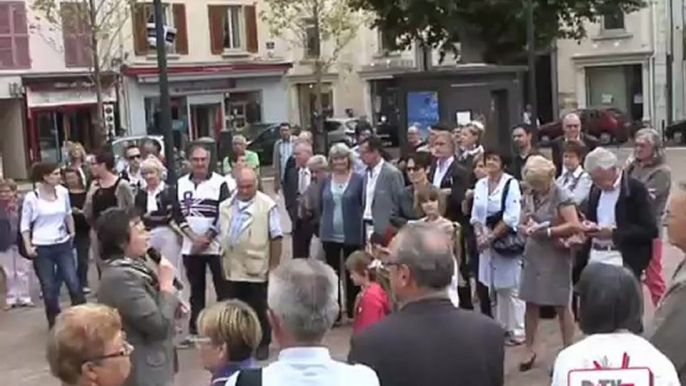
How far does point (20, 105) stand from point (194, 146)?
3213 centimetres

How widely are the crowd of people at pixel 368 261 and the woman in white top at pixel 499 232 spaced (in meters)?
0.02

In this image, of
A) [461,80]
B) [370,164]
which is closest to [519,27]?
[461,80]

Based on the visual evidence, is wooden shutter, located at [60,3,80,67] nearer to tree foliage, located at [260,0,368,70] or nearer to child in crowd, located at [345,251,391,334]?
tree foliage, located at [260,0,368,70]

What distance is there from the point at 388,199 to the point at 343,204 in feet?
1.59

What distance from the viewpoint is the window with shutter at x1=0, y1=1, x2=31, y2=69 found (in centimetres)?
4041

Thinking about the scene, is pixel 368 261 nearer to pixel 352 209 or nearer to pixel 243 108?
pixel 352 209

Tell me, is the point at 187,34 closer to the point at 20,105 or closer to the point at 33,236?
the point at 20,105

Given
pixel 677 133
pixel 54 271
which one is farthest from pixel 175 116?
pixel 54 271

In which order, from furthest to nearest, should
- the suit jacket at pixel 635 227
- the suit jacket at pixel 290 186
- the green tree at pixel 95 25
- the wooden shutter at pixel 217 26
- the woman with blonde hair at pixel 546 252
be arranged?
the wooden shutter at pixel 217 26 → the green tree at pixel 95 25 → the suit jacket at pixel 290 186 → the woman with blonde hair at pixel 546 252 → the suit jacket at pixel 635 227

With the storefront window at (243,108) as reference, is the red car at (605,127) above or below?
below

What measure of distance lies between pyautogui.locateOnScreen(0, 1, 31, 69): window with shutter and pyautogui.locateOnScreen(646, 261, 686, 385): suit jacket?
38.6 meters

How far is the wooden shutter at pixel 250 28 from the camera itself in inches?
1941

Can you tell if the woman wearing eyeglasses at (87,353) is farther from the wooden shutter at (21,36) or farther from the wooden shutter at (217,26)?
the wooden shutter at (217,26)

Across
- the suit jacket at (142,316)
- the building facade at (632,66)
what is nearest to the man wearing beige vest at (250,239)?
the suit jacket at (142,316)
